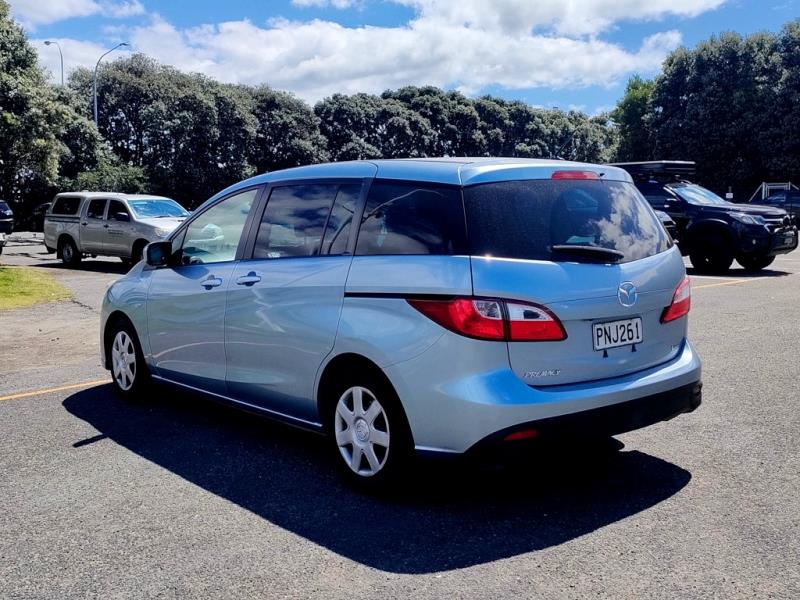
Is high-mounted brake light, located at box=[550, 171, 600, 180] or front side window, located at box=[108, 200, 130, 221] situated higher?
high-mounted brake light, located at box=[550, 171, 600, 180]

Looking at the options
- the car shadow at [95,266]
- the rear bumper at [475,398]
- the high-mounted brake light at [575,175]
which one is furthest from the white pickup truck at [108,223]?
the rear bumper at [475,398]

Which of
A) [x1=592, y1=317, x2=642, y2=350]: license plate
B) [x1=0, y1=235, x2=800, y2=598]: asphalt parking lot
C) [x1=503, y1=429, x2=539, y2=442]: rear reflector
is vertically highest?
[x1=592, y1=317, x2=642, y2=350]: license plate

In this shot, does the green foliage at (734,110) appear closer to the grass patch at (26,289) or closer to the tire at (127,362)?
the grass patch at (26,289)

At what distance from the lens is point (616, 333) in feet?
13.9

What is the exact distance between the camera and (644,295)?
4.36 metres

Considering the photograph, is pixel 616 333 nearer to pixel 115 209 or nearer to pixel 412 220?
pixel 412 220

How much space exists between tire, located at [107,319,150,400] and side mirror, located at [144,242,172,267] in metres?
0.72

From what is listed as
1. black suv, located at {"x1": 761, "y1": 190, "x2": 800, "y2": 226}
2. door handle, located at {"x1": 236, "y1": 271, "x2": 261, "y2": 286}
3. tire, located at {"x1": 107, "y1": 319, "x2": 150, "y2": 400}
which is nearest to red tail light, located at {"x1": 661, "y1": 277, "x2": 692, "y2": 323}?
door handle, located at {"x1": 236, "y1": 271, "x2": 261, "y2": 286}

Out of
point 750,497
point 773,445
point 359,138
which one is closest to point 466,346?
point 750,497

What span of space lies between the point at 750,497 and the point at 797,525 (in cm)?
38

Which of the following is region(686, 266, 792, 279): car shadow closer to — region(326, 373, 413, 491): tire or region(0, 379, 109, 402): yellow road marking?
region(0, 379, 109, 402): yellow road marking

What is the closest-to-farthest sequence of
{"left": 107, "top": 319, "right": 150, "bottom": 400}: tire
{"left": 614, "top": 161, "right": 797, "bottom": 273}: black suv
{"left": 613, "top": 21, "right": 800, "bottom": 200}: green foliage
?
{"left": 107, "top": 319, "right": 150, "bottom": 400}: tire → {"left": 614, "top": 161, "right": 797, "bottom": 273}: black suv → {"left": 613, "top": 21, "right": 800, "bottom": 200}: green foliage

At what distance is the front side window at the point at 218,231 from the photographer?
5539 millimetres

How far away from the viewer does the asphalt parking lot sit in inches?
134
